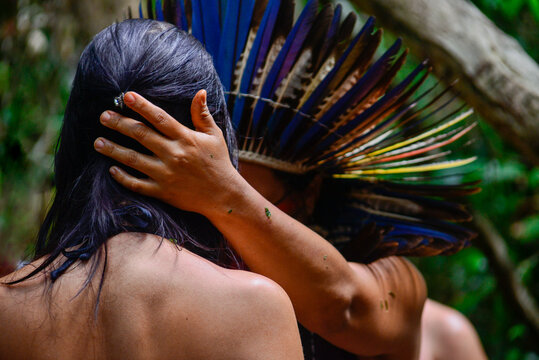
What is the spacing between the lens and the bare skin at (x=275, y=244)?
127cm

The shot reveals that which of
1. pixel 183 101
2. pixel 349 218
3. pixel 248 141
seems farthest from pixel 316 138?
pixel 183 101

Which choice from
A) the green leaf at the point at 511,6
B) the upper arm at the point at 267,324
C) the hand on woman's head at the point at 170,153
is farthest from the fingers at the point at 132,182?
the green leaf at the point at 511,6

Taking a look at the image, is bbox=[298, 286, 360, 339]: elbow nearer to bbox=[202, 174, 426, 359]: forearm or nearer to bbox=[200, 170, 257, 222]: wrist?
bbox=[202, 174, 426, 359]: forearm

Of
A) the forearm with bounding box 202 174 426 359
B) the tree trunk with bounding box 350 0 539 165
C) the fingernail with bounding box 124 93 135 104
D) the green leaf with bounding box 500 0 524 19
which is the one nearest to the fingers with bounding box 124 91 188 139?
the fingernail with bounding box 124 93 135 104

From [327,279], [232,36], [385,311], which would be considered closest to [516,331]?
[385,311]

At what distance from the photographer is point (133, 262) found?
116 cm

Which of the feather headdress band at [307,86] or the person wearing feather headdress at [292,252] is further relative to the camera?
the feather headdress band at [307,86]

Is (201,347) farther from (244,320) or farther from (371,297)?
(371,297)

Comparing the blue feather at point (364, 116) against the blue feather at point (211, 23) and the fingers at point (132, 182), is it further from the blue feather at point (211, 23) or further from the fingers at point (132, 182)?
the fingers at point (132, 182)

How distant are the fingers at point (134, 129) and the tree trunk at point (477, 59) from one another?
1558 millimetres

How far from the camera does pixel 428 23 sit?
2479 mm

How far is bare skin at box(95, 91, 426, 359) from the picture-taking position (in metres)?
1.27

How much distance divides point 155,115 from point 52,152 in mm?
2641

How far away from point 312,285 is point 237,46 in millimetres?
738
